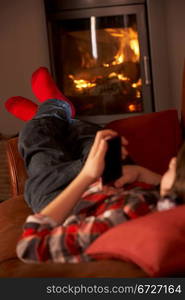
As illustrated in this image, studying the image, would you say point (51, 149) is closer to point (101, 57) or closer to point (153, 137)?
point (153, 137)

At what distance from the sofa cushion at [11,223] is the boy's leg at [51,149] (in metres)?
0.04

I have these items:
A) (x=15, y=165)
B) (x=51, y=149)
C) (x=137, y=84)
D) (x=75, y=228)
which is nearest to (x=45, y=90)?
(x=15, y=165)

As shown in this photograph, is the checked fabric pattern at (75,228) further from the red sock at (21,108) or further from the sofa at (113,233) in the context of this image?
the red sock at (21,108)

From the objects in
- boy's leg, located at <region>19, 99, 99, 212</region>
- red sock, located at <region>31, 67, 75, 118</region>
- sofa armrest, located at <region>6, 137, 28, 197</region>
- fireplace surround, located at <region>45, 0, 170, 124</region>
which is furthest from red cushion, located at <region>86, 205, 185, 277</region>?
fireplace surround, located at <region>45, 0, 170, 124</region>

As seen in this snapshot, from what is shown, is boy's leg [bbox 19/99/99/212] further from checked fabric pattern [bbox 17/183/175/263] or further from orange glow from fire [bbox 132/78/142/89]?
orange glow from fire [bbox 132/78/142/89]

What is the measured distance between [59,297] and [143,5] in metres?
2.31

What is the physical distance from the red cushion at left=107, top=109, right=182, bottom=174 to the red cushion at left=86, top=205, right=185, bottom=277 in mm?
407

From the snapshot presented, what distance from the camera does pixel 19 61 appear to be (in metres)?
3.06

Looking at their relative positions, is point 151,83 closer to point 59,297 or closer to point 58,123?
point 58,123

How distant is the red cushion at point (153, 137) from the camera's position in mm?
1274

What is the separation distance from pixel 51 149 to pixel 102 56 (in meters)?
1.69

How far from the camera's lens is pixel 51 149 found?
138 cm

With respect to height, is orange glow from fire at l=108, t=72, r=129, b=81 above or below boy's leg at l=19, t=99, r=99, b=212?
above

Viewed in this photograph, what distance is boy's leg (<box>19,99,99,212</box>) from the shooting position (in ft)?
4.22
